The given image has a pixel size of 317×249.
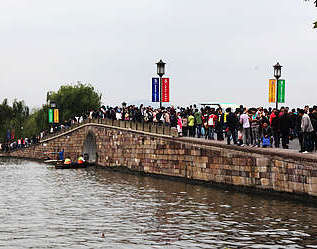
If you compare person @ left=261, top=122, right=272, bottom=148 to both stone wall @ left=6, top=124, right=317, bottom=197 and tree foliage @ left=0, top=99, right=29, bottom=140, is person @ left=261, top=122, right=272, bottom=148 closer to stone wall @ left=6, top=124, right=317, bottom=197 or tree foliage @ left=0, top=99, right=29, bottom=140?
stone wall @ left=6, top=124, right=317, bottom=197

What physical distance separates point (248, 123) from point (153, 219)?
802 centimetres

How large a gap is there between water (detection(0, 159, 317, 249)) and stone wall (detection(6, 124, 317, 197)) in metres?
0.81


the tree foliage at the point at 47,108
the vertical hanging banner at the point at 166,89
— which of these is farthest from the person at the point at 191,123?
the tree foliage at the point at 47,108

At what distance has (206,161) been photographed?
31.1m

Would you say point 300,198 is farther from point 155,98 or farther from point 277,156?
point 155,98

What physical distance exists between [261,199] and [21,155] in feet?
216

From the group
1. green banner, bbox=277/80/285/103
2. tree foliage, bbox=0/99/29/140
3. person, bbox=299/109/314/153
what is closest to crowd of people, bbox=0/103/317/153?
person, bbox=299/109/314/153

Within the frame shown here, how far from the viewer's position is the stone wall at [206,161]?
23.0 m

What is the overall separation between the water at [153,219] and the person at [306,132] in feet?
7.77

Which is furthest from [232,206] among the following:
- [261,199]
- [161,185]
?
[161,185]

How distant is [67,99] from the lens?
9712 centimetres

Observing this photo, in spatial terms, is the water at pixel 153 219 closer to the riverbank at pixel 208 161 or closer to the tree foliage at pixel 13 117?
the riverbank at pixel 208 161

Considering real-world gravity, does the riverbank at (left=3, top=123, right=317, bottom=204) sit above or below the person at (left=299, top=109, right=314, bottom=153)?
below

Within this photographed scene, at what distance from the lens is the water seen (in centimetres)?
1650
